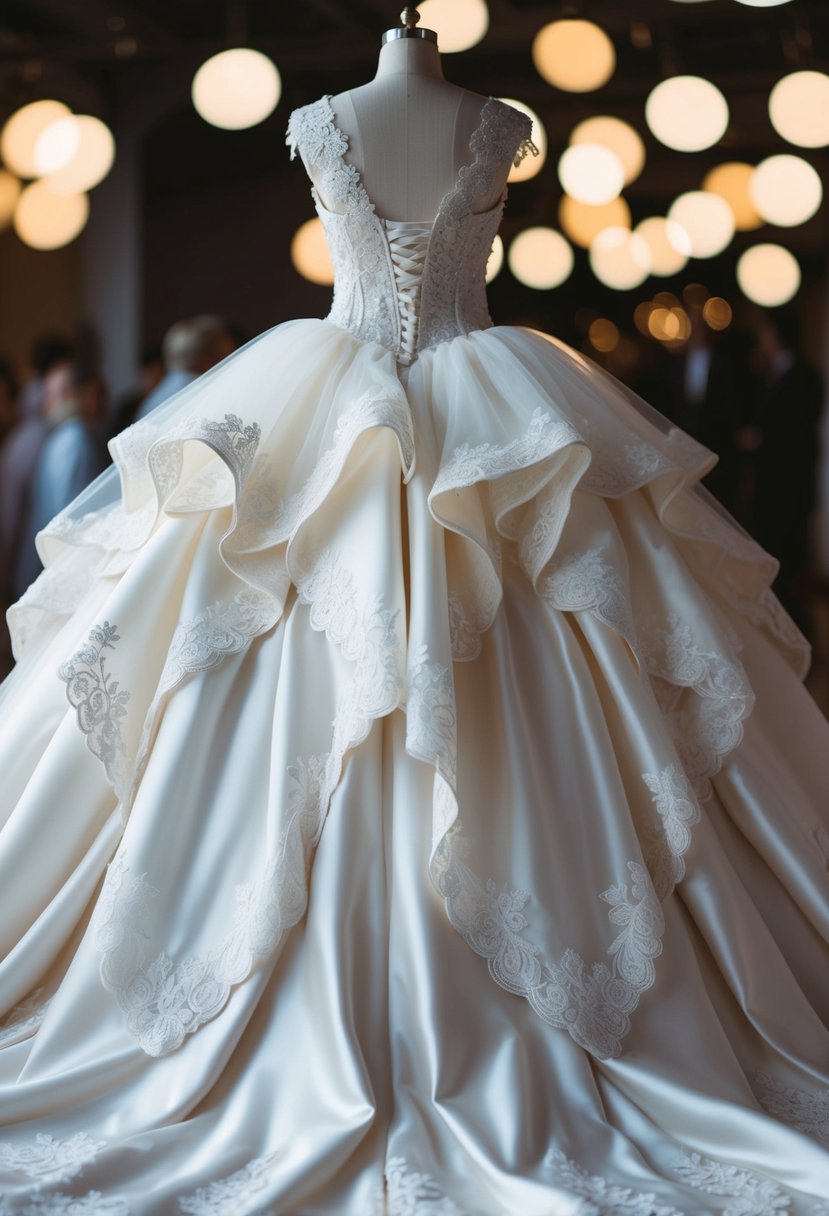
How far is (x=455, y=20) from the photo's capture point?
4.57 meters

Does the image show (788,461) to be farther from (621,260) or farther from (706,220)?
(621,260)

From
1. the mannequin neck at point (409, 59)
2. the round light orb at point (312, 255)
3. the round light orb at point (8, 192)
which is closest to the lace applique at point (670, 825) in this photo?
the mannequin neck at point (409, 59)

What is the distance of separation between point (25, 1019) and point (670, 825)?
1084 mm

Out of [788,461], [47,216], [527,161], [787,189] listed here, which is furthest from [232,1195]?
[788,461]

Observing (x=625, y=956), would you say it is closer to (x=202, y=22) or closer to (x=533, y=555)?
(x=533, y=555)

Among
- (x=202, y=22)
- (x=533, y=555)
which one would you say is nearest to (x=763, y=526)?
(x=202, y=22)

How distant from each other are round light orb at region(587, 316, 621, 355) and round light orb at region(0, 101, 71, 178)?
12855 mm

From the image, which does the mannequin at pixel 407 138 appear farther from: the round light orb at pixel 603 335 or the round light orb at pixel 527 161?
the round light orb at pixel 603 335

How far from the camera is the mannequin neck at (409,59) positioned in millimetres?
2518

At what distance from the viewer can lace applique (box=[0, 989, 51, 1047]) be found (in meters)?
2.01

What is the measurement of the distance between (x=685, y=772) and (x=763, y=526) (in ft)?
16.1

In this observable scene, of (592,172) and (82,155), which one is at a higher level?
(82,155)

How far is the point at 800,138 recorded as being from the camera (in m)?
4.89

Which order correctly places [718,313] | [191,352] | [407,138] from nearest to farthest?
[407,138]
[191,352]
[718,313]
